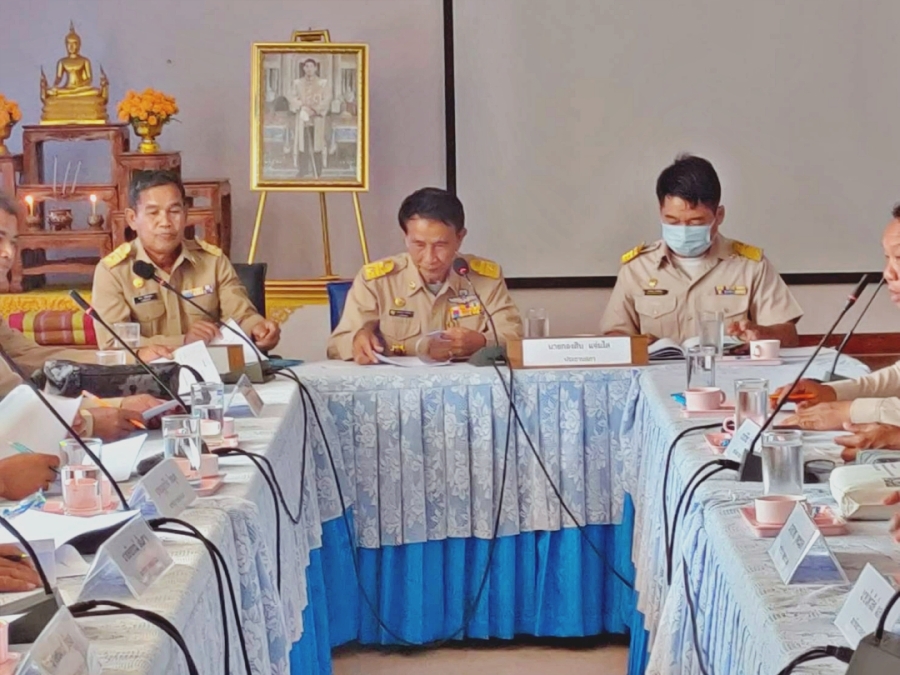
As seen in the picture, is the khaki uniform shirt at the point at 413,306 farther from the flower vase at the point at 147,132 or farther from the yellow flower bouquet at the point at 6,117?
the yellow flower bouquet at the point at 6,117

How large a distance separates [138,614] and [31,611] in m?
0.11

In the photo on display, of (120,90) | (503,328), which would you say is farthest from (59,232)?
(503,328)

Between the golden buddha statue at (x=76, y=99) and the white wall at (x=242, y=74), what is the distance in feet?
0.91

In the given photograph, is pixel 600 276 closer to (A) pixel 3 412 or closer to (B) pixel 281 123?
(B) pixel 281 123

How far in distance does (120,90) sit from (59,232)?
700 millimetres

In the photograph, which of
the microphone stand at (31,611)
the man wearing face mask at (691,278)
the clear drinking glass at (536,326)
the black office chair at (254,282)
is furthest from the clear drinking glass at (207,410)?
the man wearing face mask at (691,278)

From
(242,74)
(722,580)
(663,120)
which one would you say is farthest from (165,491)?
(663,120)

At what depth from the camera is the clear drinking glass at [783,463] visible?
6.46 feet

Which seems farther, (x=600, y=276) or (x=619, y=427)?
(x=600, y=276)

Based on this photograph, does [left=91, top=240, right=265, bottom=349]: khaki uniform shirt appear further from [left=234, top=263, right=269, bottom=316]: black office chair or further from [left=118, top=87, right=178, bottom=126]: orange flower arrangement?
[left=118, top=87, right=178, bottom=126]: orange flower arrangement

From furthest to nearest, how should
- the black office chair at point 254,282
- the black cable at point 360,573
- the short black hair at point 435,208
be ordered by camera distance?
1. the black office chair at point 254,282
2. the short black hair at point 435,208
3. the black cable at point 360,573

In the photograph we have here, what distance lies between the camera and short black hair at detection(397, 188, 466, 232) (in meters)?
3.93

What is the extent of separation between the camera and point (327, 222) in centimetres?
534

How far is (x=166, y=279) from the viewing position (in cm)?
407
